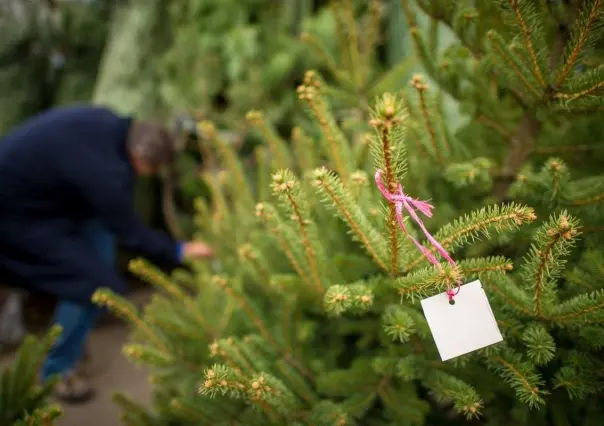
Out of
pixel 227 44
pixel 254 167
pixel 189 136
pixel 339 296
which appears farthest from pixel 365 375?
pixel 189 136

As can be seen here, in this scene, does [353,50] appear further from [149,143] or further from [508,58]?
[149,143]

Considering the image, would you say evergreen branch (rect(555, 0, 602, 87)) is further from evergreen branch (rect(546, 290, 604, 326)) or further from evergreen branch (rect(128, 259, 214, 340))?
evergreen branch (rect(128, 259, 214, 340))

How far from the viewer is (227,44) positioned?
2.46 meters

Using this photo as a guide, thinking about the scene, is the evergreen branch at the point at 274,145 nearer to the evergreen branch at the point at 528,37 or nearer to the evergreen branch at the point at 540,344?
the evergreen branch at the point at 528,37

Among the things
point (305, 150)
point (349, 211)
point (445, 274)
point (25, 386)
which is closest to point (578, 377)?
point (445, 274)

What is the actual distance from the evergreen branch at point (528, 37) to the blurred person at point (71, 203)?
134cm

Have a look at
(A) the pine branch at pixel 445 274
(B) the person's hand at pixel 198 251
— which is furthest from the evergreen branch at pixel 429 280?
(B) the person's hand at pixel 198 251

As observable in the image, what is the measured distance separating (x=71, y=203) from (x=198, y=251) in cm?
72

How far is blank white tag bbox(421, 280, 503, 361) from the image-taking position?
734 mm

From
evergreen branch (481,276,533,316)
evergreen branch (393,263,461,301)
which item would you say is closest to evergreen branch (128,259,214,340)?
evergreen branch (393,263,461,301)

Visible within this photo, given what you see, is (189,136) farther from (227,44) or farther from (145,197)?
(227,44)

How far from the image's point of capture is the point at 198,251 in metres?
1.85

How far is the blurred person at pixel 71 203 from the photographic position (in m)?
1.87

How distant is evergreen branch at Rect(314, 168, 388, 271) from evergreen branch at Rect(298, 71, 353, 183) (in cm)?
23
